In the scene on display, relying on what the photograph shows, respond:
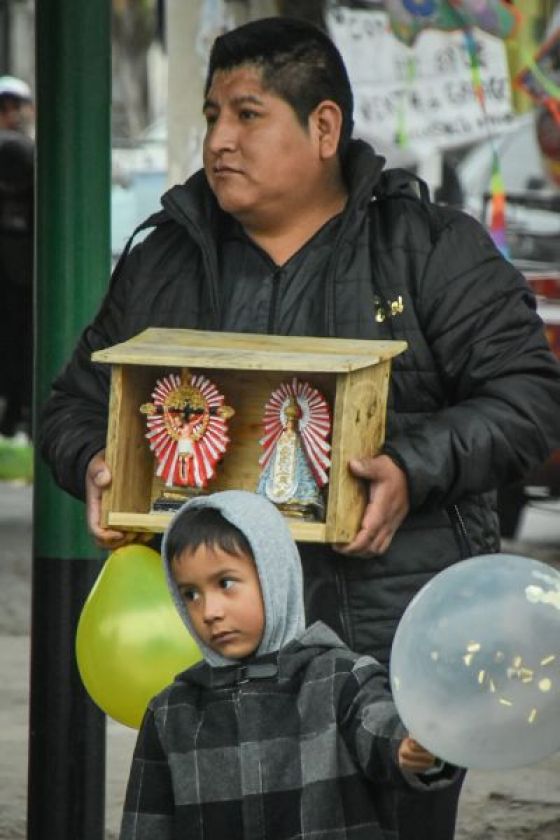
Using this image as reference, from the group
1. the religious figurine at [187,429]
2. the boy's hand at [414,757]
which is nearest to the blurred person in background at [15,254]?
the religious figurine at [187,429]

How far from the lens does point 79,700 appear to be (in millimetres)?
5125

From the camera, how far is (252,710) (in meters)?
3.43

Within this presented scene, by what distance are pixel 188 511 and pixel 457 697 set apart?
0.72 meters

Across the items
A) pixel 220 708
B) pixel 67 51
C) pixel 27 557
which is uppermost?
pixel 67 51

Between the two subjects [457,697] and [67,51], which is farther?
[67,51]

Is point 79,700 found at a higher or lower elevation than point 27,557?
higher

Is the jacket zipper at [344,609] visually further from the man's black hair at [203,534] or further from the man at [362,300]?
the man's black hair at [203,534]

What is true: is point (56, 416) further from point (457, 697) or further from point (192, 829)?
point (457, 697)

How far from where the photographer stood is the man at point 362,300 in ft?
12.7

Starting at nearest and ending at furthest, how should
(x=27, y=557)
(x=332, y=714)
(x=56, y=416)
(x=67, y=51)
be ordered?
(x=332, y=714) < (x=56, y=416) < (x=67, y=51) < (x=27, y=557)

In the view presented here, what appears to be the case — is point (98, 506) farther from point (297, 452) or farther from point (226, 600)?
point (226, 600)

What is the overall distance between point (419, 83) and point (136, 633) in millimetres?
7272

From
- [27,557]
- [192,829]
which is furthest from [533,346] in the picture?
[27,557]

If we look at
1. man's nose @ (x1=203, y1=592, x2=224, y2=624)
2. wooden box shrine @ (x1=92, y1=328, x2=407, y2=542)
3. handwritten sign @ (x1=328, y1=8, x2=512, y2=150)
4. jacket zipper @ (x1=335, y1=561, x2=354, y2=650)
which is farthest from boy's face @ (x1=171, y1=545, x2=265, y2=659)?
handwritten sign @ (x1=328, y1=8, x2=512, y2=150)
